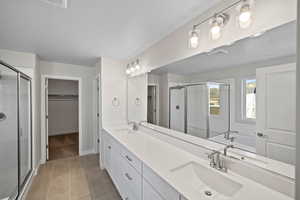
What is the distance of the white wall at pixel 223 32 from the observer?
34.2 inches

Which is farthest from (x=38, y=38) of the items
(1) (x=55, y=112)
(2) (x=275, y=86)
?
(1) (x=55, y=112)

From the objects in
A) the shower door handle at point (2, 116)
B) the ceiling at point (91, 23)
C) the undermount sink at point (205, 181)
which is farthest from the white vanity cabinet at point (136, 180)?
the shower door handle at point (2, 116)

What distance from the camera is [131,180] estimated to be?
5.12ft

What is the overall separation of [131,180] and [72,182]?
1.51 m

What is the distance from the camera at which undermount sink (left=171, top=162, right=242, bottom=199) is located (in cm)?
95

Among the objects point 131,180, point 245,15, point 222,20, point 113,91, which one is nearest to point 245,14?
point 245,15

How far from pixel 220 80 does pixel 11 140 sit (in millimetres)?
3064

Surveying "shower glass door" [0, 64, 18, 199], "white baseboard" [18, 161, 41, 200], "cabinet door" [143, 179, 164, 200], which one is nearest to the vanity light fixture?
"cabinet door" [143, 179, 164, 200]

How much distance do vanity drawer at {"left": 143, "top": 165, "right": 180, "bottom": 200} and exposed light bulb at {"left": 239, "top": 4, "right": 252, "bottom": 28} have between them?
127 centimetres

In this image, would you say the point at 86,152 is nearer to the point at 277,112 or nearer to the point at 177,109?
the point at 177,109

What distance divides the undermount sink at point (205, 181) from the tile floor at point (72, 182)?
1.41 meters

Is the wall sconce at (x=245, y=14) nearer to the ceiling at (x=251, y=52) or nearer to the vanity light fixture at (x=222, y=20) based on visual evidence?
the vanity light fixture at (x=222, y=20)

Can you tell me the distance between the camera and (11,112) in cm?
221

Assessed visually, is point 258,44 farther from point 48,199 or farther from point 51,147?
point 51,147
